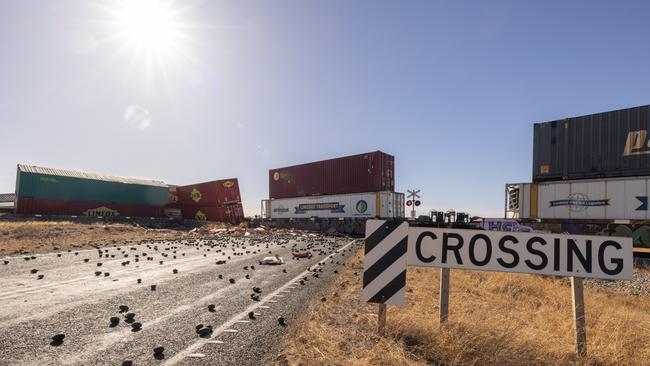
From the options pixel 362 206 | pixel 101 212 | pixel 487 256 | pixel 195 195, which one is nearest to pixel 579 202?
pixel 362 206

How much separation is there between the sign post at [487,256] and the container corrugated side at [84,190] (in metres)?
43.1

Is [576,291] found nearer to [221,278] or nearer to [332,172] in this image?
[221,278]

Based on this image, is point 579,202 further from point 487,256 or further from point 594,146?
point 487,256

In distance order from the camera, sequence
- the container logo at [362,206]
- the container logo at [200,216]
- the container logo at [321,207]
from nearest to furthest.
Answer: the container logo at [362,206]
the container logo at [321,207]
the container logo at [200,216]

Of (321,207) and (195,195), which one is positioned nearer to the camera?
(321,207)

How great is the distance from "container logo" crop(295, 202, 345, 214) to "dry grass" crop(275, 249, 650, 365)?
27297 mm

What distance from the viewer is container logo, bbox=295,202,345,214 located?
3470 centimetres

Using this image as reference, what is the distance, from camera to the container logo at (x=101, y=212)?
128 ft

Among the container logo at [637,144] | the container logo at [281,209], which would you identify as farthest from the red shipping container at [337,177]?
the container logo at [637,144]

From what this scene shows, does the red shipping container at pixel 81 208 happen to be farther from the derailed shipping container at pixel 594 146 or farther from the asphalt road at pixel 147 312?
the derailed shipping container at pixel 594 146

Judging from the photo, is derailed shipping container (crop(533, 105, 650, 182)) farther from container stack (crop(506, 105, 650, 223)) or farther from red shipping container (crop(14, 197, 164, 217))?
red shipping container (crop(14, 197, 164, 217))

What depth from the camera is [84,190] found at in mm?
39094

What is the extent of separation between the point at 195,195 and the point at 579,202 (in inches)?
1650

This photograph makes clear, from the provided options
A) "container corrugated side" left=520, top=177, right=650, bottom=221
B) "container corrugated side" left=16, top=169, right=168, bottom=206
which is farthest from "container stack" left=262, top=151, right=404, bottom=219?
"container corrugated side" left=16, top=169, right=168, bottom=206
